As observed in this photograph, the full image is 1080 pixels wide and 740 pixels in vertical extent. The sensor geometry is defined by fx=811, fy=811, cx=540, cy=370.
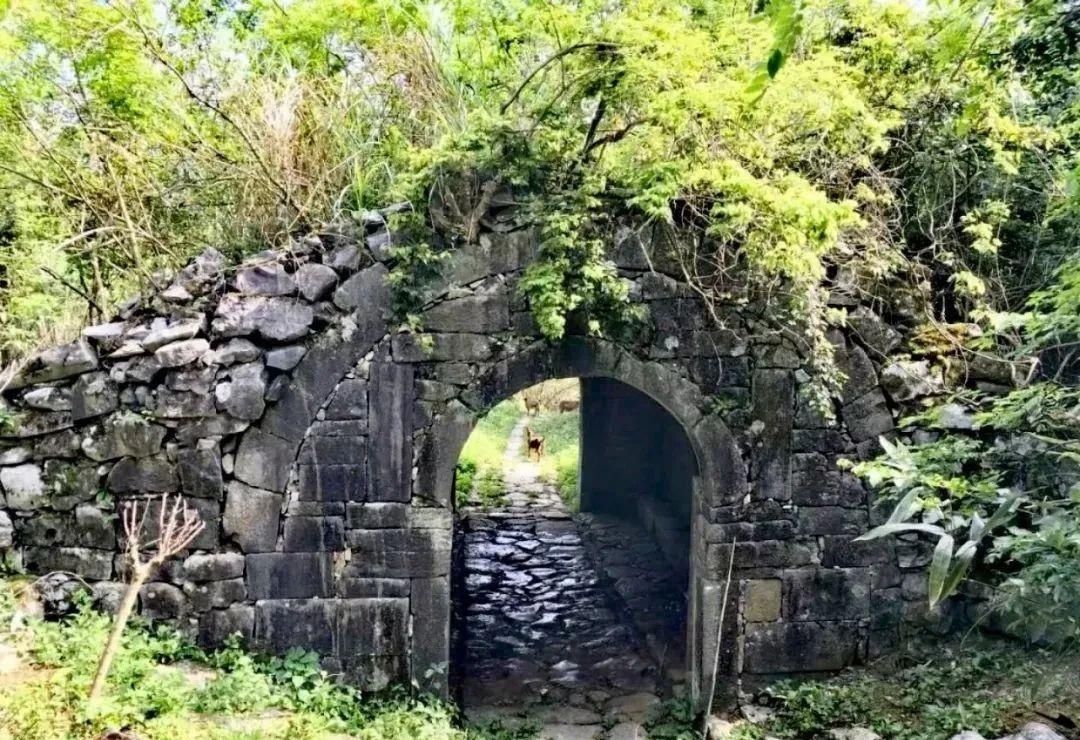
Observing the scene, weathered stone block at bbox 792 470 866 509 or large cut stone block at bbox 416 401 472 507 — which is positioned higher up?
large cut stone block at bbox 416 401 472 507

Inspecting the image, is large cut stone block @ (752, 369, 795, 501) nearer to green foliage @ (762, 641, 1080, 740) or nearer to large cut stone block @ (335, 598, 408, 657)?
green foliage @ (762, 641, 1080, 740)

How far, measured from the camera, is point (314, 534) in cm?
525

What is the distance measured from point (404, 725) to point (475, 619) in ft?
8.29

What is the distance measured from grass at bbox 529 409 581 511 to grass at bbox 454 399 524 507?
746 millimetres

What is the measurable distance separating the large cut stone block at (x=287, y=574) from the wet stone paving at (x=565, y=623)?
1.62m

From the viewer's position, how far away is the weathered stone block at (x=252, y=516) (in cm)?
517

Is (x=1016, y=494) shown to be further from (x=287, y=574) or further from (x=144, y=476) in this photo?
(x=144, y=476)

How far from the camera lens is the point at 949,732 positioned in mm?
4699

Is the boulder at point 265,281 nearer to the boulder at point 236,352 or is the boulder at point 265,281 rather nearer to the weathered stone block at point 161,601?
the boulder at point 236,352

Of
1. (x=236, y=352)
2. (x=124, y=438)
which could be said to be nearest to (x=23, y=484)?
(x=124, y=438)

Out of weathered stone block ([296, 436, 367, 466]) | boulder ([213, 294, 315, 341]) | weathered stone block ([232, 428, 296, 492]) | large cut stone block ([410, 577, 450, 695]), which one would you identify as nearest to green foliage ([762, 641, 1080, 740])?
large cut stone block ([410, 577, 450, 695])

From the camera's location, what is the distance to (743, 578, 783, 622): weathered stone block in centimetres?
558

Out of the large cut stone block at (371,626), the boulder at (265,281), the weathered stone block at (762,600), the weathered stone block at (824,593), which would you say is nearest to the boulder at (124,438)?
the boulder at (265,281)

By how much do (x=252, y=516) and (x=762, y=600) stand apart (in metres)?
3.46
